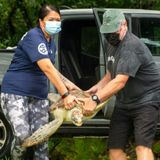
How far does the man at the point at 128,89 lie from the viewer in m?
5.62

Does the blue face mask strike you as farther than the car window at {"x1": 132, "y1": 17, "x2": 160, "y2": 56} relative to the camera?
No

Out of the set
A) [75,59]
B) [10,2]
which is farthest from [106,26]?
[10,2]

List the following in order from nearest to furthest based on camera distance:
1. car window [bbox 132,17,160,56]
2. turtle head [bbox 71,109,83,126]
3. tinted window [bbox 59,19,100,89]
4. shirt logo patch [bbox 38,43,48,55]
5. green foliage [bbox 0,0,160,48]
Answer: turtle head [bbox 71,109,83,126], shirt logo patch [bbox 38,43,48,55], car window [bbox 132,17,160,56], tinted window [bbox 59,19,100,89], green foliage [bbox 0,0,160,48]

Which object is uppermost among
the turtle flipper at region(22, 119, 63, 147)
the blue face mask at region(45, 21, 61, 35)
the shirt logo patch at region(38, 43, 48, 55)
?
the blue face mask at region(45, 21, 61, 35)

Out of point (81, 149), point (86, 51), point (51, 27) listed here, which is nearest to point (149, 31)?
point (86, 51)

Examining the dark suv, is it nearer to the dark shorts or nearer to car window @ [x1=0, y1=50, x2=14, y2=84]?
car window @ [x1=0, y1=50, x2=14, y2=84]

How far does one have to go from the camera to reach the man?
5617 millimetres

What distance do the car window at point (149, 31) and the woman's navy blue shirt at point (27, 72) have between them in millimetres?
1814

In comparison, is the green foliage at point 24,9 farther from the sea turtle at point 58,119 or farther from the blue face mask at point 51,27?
the sea turtle at point 58,119

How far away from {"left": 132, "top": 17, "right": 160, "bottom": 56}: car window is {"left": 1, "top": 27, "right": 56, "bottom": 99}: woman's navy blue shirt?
1814 millimetres

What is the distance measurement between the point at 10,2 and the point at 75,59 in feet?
14.8

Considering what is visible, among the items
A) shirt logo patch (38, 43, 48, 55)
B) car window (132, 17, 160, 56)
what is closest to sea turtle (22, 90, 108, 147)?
shirt logo patch (38, 43, 48, 55)

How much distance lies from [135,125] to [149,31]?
2301mm

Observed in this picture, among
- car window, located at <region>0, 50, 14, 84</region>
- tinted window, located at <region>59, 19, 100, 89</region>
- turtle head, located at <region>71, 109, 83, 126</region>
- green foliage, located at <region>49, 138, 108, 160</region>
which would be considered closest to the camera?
turtle head, located at <region>71, 109, 83, 126</region>
